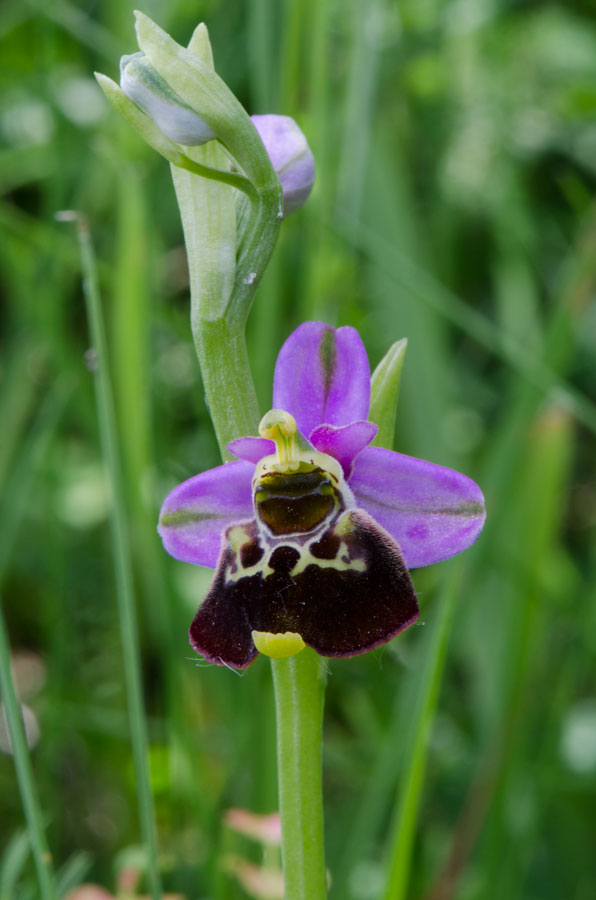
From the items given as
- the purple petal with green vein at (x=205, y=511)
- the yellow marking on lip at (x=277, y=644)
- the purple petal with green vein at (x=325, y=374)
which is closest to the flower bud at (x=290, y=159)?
the purple petal with green vein at (x=325, y=374)

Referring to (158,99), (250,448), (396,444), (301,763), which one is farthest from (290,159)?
(396,444)

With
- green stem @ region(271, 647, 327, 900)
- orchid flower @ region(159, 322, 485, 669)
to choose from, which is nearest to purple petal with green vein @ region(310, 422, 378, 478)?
orchid flower @ region(159, 322, 485, 669)

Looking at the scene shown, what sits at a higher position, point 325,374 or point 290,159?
point 290,159

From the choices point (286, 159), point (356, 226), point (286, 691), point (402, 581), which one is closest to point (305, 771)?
point (286, 691)

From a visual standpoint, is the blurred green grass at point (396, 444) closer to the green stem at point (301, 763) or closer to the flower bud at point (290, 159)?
the green stem at point (301, 763)

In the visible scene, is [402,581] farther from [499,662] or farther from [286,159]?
[499,662]

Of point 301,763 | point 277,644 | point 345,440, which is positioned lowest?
point 301,763

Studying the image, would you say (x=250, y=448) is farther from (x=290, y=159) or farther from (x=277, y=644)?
(x=290, y=159)
